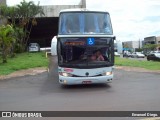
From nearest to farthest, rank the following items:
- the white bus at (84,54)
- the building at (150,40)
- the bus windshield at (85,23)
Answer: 1. the white bus at (84,54)
2. the bus windshield at (85,23)
3. the building at (150,40)

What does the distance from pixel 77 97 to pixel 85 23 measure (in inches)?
175

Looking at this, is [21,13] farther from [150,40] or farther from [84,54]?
[150,40]

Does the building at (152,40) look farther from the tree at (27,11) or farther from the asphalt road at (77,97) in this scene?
the asphalt road at (77,97)

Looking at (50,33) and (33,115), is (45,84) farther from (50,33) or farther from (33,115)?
(50,33)

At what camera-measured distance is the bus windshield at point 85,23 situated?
1655 cm

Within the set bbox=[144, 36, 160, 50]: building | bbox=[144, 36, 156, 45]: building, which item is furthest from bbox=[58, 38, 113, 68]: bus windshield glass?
bbox=[144, 36, 156, 45]: building

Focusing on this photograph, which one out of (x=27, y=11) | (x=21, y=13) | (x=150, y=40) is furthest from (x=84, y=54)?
(x=150, y=40)

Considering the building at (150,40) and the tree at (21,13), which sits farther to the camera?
the building at (150,40)

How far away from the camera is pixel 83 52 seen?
1625cm

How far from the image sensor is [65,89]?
16.7 m

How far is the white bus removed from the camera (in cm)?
1609

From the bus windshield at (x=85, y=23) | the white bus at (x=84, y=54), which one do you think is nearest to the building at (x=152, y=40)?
the bus windshield at (x=85, y=23)

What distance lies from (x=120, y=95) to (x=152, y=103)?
2456 millimetres

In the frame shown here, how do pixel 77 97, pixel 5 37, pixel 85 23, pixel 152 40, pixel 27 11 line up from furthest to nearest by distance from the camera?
pixel 152 40, pixel 27 11, pixel 5 37, pixel 85 23, pixel 77 97
